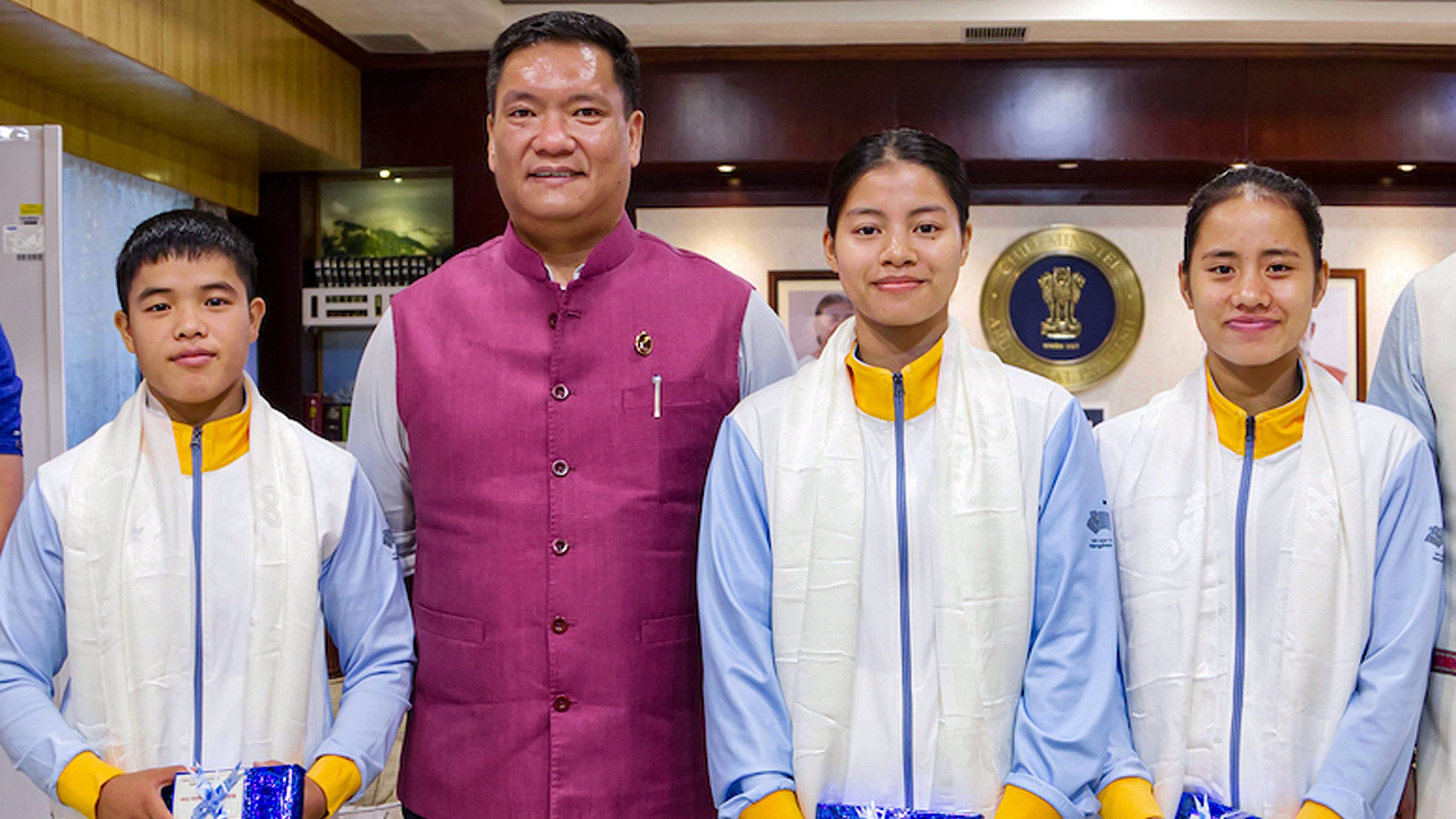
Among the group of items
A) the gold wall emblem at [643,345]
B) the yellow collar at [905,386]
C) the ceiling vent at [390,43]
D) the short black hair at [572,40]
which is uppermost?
the ceiling vent at [390,43]

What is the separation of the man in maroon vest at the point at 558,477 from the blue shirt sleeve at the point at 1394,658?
874 mm

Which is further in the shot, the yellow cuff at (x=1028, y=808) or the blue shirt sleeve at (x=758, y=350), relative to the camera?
the blue shirt sleeve at (x=758, y=350)

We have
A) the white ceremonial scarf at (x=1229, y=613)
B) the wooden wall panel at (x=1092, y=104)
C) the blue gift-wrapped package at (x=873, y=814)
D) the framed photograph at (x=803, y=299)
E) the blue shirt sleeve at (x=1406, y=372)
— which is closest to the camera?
the blue gift-wrapped package at (x=873, y=814)

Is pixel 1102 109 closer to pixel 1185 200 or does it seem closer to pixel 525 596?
pixel 1185 200

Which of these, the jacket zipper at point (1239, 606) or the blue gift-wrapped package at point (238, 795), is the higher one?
the jacket zipper at point (1239, 606)

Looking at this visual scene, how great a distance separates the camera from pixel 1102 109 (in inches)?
210

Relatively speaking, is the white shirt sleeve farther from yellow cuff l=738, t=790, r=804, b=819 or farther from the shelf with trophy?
the shelf with trophy

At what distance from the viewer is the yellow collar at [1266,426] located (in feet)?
5.42

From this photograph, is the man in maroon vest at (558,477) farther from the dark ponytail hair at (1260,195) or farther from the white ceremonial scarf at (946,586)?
the dark ponytail hair at (1260,195)

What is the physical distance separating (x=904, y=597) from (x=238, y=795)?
897mm

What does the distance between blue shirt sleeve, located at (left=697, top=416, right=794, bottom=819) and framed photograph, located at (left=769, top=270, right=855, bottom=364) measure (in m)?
4.09

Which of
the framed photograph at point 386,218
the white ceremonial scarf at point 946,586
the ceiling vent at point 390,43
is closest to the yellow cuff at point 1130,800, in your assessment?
the white ceremonial scarf at point 946,586

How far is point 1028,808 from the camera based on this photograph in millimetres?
1451

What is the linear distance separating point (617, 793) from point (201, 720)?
581mm
